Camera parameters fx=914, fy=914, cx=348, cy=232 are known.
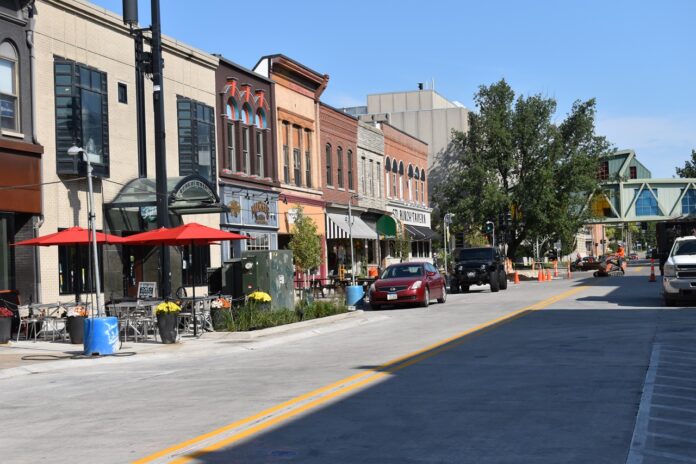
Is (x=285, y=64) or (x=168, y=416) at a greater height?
(x=285, y=64)

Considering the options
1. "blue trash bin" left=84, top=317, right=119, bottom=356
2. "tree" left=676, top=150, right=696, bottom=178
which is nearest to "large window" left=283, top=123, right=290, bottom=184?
"blue trash bin" left=84, top=317, right=119, bottom=356

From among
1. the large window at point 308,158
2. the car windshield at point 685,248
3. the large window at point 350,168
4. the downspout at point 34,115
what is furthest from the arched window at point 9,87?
the large window at point 350,168

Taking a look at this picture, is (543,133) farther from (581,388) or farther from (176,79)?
(581,388)

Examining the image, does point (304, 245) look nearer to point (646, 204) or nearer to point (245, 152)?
point (245, 152)

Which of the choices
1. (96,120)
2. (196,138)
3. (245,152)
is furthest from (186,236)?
(245,152)

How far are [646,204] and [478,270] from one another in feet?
290

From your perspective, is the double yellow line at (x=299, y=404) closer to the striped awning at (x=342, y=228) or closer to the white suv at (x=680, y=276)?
the white suv at (x=680, y=276)

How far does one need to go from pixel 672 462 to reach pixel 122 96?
79.2 feet

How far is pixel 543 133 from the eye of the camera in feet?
221

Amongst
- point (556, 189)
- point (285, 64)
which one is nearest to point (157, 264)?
point (285, 64)

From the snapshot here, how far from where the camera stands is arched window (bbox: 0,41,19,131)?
22.8 m

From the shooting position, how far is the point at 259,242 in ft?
124

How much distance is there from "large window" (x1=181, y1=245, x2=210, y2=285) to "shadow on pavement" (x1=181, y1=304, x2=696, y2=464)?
57.5 feet

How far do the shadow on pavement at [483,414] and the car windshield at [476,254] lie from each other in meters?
23.9
